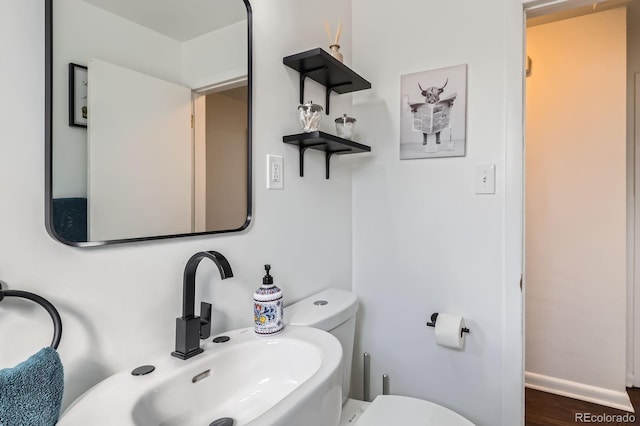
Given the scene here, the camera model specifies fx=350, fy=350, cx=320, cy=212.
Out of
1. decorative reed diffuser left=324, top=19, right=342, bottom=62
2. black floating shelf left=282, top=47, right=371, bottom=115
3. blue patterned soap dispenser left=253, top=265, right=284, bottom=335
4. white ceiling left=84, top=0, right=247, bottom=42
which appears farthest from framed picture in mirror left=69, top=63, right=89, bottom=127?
decorative reed diffuser left=324, top=19, right=342, bottom=62

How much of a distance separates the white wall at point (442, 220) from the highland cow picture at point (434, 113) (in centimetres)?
3

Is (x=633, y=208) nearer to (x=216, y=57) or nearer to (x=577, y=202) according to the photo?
(x=577, y=202)

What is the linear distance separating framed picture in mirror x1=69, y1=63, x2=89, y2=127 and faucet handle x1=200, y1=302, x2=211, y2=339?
1.64 feet

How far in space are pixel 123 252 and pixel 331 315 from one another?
698mm

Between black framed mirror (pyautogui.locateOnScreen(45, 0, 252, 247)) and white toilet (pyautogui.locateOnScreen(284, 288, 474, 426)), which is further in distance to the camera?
white toilet (pyautogui.locateOnScreen(284, 288, 474, 426))

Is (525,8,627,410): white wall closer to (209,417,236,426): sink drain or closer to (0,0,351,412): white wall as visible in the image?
(0,0,351,412): white wall

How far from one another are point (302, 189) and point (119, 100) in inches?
28.4

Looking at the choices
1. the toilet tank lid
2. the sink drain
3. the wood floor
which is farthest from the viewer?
the wood floor

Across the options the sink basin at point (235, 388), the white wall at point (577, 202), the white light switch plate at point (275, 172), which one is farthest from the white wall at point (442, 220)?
the white wall at point (577, 202)

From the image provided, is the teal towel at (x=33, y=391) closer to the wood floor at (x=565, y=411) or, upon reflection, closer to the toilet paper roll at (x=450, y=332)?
the toilet paper roll at (x=450, y=332)

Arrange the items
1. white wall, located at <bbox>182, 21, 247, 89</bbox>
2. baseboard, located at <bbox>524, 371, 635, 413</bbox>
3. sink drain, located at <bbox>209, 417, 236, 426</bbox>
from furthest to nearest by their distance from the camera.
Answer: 1. baseboard, located at <bbox>524, 371, 635, 413</bbox>
2. white wall, located at <bbox>182, 21, 247, 89</bbox>
3. sink drain, located at <bbox>209, 417, 236, 426</bbox>

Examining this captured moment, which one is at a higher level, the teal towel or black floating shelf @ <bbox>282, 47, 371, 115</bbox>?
black floating shelf @ <bbox>282, 47, 371, 115</bbox>

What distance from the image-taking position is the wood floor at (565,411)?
1939 mm

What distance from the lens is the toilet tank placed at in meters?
1.16
